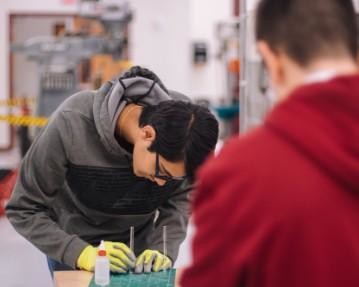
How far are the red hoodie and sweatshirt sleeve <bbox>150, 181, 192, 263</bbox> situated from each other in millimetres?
1341

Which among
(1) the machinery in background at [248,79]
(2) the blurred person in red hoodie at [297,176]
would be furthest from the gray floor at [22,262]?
(2) the blurred person in red hoodie at [297,176]

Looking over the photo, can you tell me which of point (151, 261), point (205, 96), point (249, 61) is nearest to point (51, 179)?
point (151, 261)

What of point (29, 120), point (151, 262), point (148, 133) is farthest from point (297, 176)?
point (29, 120)

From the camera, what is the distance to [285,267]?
949 millimetres

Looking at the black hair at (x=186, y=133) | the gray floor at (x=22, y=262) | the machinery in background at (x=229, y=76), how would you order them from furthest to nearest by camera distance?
the machinery in background at (x=229, y=76), the gray floor at (x=22, y=262), the black hair at (x=186, y=133)

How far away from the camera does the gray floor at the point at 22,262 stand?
12.9 feet

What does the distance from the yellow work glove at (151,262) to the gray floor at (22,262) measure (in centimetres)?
132

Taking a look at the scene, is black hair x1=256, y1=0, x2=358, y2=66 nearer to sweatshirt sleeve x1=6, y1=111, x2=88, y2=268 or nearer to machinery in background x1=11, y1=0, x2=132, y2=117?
sweatshirt sleeve x1=6, y1=111, x2=88, y2=268

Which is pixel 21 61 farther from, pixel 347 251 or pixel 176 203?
pixel 347 251

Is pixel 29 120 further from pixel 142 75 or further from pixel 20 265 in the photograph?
pixel 142 75

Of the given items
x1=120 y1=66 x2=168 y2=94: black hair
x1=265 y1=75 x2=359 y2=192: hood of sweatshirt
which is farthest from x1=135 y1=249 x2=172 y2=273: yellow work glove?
x1=265 y1=75 x2=359 y2=192: hood of sweatshirt

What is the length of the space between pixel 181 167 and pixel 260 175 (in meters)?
0.96

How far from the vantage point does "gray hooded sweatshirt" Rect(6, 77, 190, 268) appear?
2.05 metres

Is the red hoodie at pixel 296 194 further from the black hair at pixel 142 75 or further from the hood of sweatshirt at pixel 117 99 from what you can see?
the black hair at pixel 142 75
